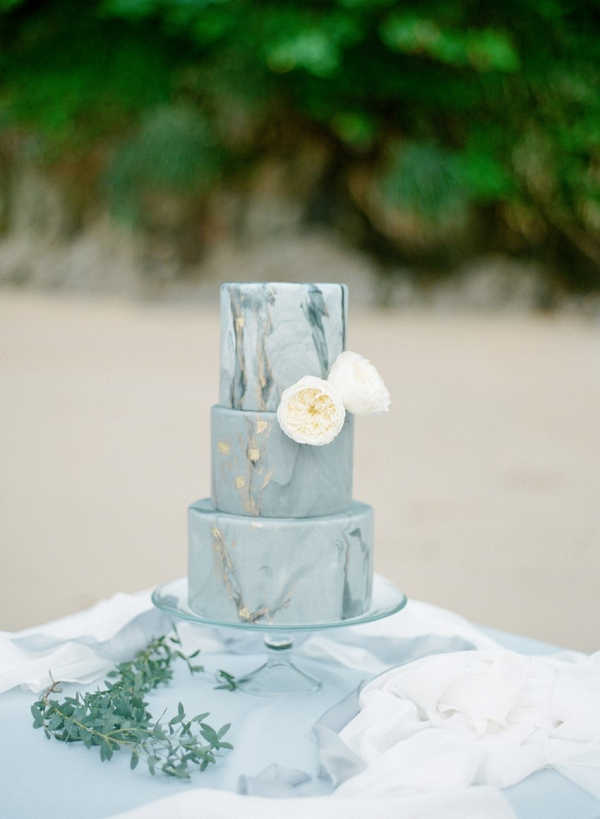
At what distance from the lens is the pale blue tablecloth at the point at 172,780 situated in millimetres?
1098

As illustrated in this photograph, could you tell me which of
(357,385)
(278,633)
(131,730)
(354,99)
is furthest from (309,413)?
(354,99)

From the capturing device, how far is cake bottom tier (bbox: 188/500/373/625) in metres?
1.40

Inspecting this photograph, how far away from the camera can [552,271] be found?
27.2 ft

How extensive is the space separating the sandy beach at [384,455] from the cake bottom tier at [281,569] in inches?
63.7

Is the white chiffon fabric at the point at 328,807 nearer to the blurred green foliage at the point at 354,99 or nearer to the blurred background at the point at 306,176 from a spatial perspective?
the blurred background at the point at 306,176

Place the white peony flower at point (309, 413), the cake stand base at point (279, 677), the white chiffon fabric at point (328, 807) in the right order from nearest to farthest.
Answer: the white chiffon fabric at point (328, 807), the white peony flower at point (309, 413), the cake stand base at point (279, 677)

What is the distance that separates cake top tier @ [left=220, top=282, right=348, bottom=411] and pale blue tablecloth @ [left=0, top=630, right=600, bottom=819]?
47cm

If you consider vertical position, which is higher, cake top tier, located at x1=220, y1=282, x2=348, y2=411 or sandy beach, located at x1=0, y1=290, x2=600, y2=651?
cake top tier, located at x1=220, y1=282, x2=348, y2=411

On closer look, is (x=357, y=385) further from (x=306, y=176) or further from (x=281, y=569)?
(x=306, y=176)

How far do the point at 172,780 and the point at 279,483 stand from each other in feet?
1.56

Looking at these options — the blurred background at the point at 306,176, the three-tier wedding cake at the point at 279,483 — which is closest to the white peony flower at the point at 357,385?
the three-tier wedding cake at the point at 279,483

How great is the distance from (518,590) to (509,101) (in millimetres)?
6071

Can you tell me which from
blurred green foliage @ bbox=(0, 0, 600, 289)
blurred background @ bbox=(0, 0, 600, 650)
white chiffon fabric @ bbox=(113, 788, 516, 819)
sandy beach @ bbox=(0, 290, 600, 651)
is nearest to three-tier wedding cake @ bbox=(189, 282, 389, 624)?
white chiffon fabric @ bbox=(113, 788, 516, 819)

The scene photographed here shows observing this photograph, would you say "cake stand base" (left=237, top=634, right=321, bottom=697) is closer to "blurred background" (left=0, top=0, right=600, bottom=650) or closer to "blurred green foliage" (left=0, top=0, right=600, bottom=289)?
Result: "blurred background" (left=0, top=0, right=600, bottom=650)
